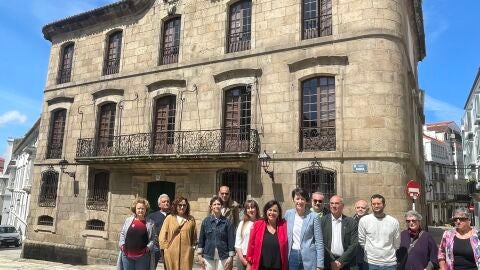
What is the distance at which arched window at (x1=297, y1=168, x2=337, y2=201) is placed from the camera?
12.1 meters

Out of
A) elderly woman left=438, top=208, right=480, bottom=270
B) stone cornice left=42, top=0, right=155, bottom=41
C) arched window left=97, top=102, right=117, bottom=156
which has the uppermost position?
stone cornice left=42, top=0, right=155, bottom=41

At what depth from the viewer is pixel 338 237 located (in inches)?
235

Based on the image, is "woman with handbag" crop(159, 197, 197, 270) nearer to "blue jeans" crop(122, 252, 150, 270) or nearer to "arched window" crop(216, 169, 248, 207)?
"blue jeans" crop(122, 252, 150, 270)

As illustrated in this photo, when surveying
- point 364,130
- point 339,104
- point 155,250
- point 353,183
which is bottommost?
point 155,250

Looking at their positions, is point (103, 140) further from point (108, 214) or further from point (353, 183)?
point (353, 183)

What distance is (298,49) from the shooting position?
13188 millimetres

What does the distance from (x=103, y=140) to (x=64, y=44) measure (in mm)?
5735

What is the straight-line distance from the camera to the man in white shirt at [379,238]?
595cm

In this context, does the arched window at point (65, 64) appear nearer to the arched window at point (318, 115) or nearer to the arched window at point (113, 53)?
the arched window at point (113, 53)

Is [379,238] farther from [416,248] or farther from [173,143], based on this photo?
[173,143]

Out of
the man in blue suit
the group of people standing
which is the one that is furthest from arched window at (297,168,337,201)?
the man in blue suit

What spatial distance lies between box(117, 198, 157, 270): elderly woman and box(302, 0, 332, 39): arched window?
8.98 metres

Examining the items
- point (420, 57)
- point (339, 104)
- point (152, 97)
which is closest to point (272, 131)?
point (339, 104)

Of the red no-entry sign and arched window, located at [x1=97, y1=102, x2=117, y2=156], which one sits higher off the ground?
arched window, located at [x1=97, y1=102, x2=117, y2=156]
